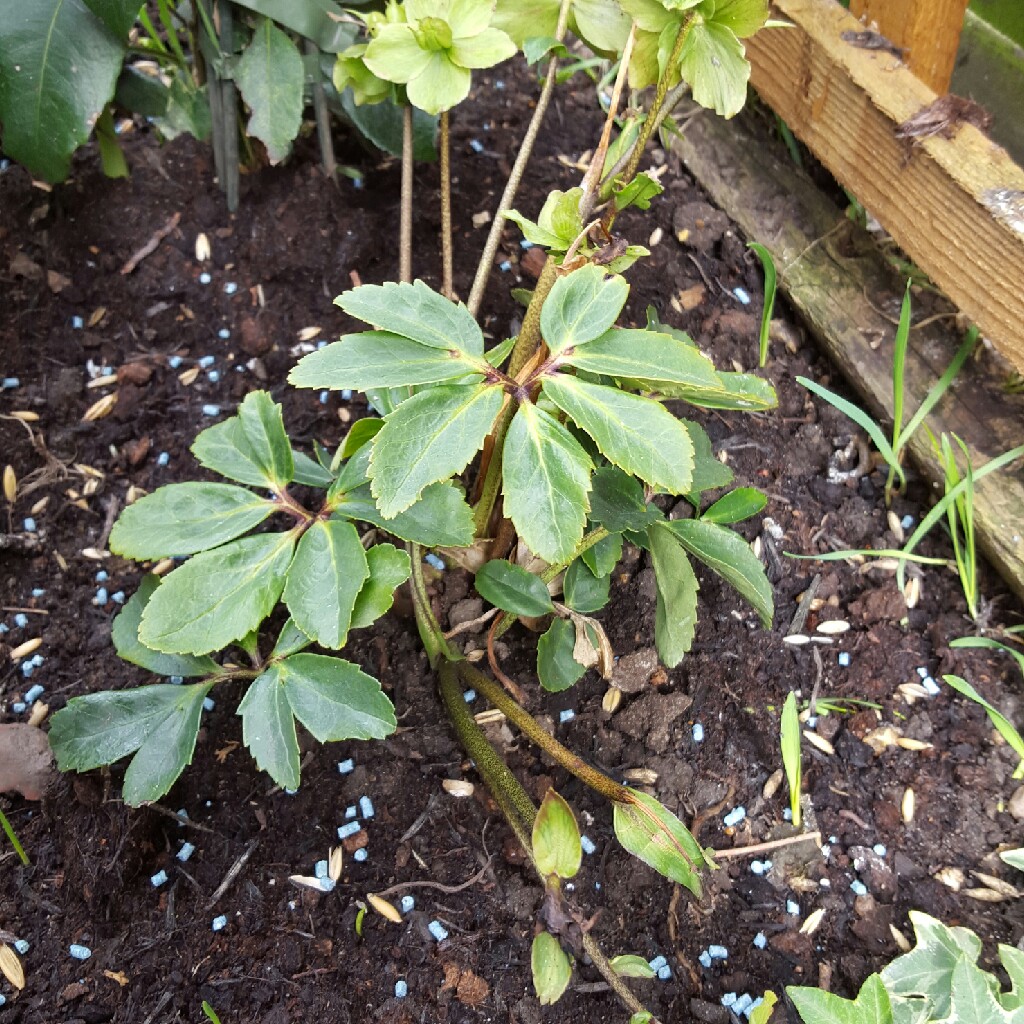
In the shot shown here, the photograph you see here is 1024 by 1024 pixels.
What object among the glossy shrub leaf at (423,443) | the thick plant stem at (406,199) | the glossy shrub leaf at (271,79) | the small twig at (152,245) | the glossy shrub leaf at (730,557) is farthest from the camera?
the small twig at (152,245)

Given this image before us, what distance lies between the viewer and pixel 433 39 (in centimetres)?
108

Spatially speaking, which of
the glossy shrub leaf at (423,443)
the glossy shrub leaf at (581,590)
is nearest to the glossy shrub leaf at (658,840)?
the glossy shrub leaf at (581,590)

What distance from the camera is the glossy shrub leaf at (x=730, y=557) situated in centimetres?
107

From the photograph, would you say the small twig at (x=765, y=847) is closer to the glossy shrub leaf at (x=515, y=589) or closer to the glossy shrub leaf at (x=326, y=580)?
the glossy shrub leaf at (x=515, y=589)

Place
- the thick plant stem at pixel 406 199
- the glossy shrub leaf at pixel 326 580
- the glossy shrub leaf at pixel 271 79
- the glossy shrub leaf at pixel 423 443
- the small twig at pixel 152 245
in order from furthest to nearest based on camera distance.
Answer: the small twig at pixel 152 245 → the glossy shrub leaf at pixel 271 79 → the thick plant stem at pixel 406 199 → the glossy shrub leaf at pixel 326 580 → the glossy shrub leaf at pixel 423 443

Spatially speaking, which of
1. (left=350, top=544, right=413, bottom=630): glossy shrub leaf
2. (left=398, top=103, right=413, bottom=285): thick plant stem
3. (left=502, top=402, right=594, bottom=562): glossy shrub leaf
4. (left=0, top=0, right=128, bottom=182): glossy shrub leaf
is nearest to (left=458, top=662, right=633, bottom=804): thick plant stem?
(left=350, top=544, right=413, bottom=630): glossy shrub leaf

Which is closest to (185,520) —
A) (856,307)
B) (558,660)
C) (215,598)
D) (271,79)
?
(215,598)

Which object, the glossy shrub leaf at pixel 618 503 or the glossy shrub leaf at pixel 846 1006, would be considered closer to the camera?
the glossy shrub leaf at pixel 846 1006

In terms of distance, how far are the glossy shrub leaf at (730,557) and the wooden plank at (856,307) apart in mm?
556

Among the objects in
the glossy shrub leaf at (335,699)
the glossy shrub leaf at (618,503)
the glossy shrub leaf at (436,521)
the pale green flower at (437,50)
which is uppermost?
the pale green flower at (437,50)

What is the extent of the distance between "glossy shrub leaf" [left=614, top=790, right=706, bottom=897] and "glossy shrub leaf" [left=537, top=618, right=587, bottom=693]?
16cm

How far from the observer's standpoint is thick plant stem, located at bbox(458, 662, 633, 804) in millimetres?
1034

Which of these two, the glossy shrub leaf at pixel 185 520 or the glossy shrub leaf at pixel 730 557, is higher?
the glossy shrub leaf at pixel 730 557

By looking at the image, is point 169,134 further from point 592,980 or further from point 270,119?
point 592,980
